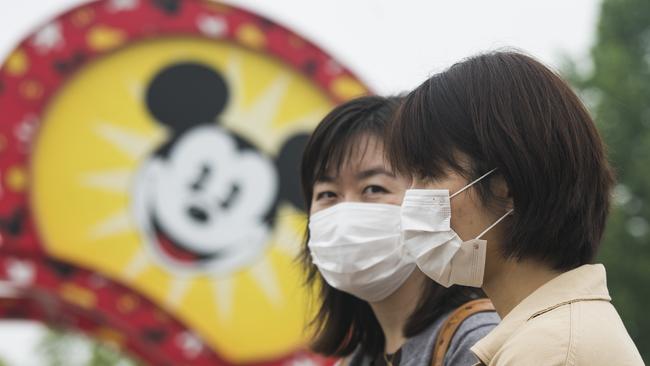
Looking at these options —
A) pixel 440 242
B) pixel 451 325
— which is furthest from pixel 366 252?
pixel 440 242

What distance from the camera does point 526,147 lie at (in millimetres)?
1752

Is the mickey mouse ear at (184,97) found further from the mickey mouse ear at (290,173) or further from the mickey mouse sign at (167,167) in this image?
the mickey mouse ear at (290,173)

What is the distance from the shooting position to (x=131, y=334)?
21.9 feet

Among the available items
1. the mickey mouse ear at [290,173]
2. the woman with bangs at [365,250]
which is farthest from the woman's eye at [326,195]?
the mickey mouse ear at [290,173]

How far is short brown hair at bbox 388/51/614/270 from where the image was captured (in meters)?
1.76

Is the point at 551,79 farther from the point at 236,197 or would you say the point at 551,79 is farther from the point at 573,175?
the point at 236,197

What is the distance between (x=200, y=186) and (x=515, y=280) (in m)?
5.21

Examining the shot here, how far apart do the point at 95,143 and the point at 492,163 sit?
5.40m

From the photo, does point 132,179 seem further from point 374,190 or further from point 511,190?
point 511,190

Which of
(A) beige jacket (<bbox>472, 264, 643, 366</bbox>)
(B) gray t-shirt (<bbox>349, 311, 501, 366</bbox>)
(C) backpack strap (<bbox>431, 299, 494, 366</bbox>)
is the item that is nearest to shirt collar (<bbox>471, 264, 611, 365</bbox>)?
(A) beige jacket (<bbox>472, 264, 643, 366</bbox>)

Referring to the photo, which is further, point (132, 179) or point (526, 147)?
point (132, 179)

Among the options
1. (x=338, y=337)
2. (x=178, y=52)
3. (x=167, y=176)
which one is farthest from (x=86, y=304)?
(x=338, y=337)

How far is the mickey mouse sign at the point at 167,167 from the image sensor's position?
21.9ft

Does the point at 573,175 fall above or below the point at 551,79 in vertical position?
below
